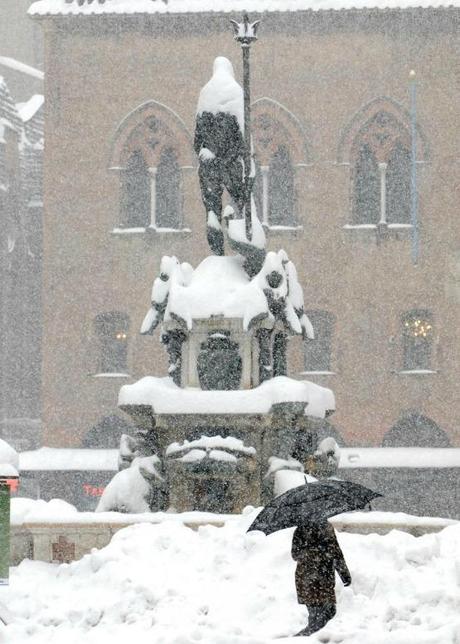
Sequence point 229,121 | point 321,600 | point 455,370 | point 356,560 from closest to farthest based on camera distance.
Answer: point 321,600 < point 356,560 < point 229,121 < point 455,370

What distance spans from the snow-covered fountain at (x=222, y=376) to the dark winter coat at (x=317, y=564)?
14.7ft

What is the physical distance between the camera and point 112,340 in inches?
1180

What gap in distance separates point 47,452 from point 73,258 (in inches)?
155

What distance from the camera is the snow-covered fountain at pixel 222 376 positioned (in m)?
13.0

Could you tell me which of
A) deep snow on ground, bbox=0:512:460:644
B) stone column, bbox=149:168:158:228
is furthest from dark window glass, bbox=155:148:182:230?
deep snow on ground, bbox=0:512:460:644

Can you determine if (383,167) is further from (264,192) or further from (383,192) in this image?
(264,192)

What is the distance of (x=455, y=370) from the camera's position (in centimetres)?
2906

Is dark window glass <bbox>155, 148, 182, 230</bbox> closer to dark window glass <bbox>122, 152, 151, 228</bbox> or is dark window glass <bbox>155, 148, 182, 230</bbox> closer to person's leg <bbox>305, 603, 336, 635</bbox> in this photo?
dark window glass <bbox>122, 152, 151, 228</bbox>

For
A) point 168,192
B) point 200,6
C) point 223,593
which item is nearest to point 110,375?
point 168,192

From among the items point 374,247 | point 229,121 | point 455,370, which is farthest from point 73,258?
point 229,121

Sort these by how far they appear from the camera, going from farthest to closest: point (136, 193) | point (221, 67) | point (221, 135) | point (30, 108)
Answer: point (30, 108) → point (136, 193) → point (221, 67) → point (221, 135)

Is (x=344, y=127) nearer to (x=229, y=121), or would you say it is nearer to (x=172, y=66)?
(x=172, y=66)

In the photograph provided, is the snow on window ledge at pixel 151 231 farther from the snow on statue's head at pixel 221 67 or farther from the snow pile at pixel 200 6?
the snow on statue's head at pixel 221 67

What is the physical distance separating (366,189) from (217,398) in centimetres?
1747
